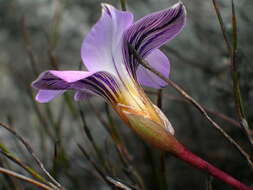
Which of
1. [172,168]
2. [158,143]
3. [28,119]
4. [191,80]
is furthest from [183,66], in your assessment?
[158,143]

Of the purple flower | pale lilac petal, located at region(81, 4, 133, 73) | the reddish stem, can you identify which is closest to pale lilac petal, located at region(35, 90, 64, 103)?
the purple flower

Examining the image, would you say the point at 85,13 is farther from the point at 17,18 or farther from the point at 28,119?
the point at 28,119

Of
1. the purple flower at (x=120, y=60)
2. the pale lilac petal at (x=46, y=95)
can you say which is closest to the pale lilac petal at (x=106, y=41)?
the purple flower at (x=120, y=60)

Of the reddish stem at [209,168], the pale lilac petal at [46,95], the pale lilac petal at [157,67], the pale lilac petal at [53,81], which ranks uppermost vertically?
the pale lilac petal at [53,81]

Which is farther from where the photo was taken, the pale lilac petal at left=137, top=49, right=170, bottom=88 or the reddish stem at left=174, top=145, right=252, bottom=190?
the pale lilac petal at left=137, top=49, right=170, bottom=88

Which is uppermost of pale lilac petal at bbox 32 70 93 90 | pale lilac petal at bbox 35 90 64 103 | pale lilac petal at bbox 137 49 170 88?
pale lilac petal at bbox 32 70 93 90

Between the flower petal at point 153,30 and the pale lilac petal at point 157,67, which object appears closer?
the flower petal at point 153,30

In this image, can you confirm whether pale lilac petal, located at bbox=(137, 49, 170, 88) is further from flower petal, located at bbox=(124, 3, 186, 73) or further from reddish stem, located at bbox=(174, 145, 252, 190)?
reddish stem, located at bbox=(174, 145, 252, 190)

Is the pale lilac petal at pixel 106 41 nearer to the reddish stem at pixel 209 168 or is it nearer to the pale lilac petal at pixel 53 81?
the pale lilac petal at pixel 53 81
